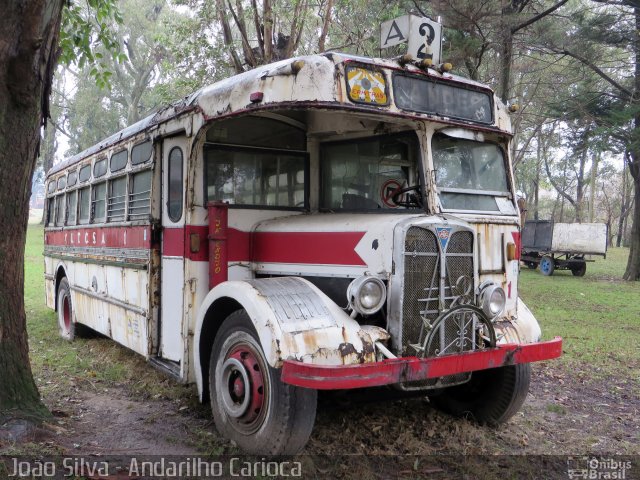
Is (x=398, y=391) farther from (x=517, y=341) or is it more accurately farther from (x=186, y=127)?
(x=186, y=127)

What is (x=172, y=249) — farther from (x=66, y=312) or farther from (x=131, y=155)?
(x=66, y=312)

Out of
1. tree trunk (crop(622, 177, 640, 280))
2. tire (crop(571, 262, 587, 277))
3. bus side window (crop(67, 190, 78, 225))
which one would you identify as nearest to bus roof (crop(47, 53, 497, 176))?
bus side window (crop(67, 190, 78, 225))

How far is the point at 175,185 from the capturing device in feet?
17.5

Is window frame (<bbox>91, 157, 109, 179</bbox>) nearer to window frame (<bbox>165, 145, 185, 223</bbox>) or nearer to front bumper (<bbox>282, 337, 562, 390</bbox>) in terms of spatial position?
window frame (<bbox>165, 145, 185, 223</bbox>)

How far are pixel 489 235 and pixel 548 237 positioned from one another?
1891 cm

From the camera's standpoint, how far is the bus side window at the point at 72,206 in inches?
332

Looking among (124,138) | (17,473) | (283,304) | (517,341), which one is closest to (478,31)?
(124,138)

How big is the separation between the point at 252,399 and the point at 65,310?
6.00 m

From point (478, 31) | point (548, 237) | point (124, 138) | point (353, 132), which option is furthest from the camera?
point (548, 237)

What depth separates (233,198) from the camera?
5.14 m

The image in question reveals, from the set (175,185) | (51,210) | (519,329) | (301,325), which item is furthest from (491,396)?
(51,210)

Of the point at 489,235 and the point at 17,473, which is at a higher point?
the point at 489,235

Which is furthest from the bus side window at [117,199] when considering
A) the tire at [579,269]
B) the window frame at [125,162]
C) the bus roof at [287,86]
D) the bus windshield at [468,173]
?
the tire at [579,269]

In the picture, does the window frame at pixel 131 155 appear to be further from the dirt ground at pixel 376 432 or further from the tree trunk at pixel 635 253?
the tree trunk at pixel 635 253
